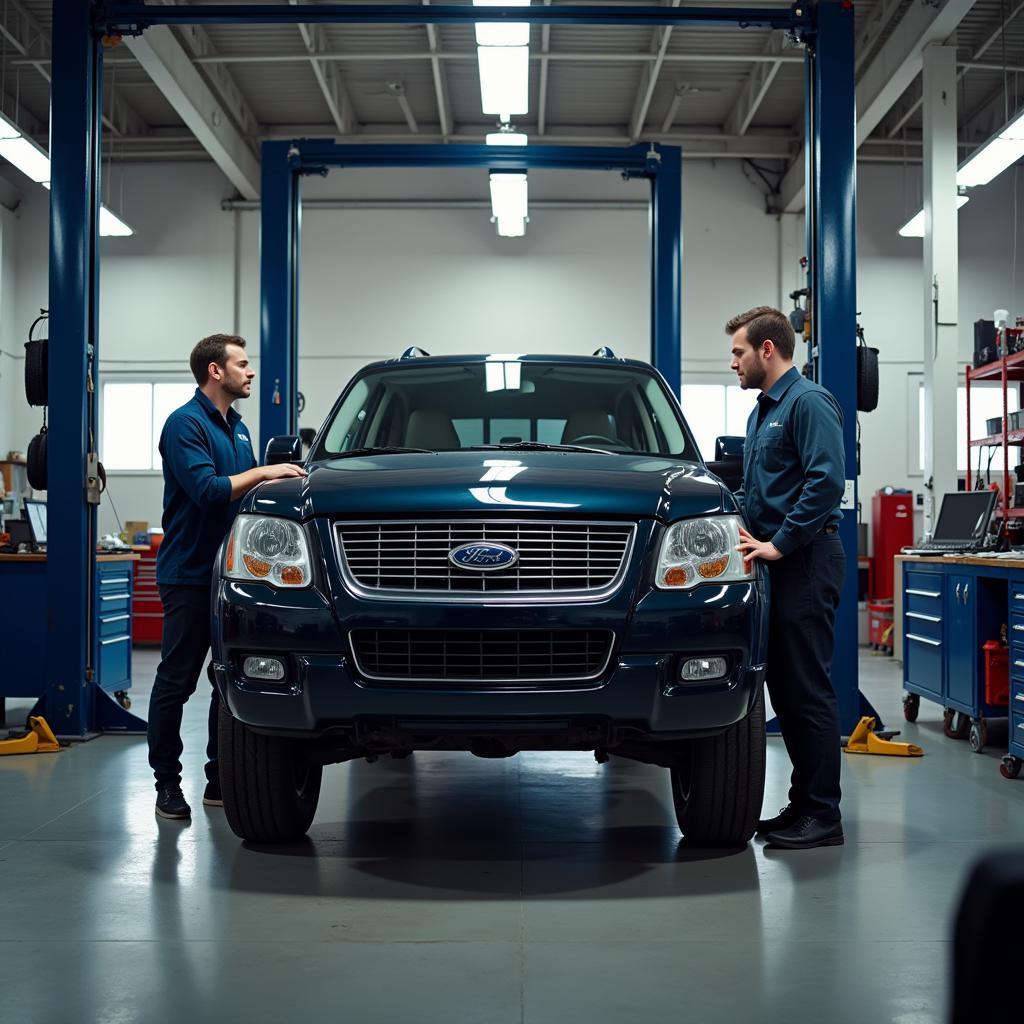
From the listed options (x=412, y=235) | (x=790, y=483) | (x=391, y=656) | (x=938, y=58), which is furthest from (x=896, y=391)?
(x=391, y=656)

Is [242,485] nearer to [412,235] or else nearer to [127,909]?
[127,909]

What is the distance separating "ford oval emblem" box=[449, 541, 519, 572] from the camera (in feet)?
10.2

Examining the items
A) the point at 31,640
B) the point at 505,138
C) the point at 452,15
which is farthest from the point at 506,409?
the point at 505,138

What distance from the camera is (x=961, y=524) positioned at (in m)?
6.93

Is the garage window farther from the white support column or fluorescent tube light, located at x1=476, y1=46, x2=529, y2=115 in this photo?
the white support column

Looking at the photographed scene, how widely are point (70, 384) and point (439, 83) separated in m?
8.70

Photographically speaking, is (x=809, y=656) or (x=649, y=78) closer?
(x=809, y=656)

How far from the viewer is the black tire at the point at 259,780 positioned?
3.48 meters

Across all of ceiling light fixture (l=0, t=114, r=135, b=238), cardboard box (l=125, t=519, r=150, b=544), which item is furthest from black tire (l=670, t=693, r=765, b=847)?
cardboard box (l=125, t=519, r=150, b=544)

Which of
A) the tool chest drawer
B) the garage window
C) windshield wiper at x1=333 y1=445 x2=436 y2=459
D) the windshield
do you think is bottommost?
the tool chest drawer

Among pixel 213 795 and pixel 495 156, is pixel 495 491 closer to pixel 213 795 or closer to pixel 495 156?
pixel 213 795

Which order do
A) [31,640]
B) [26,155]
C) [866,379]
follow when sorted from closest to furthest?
[866,379] < [31,640] < [26,155]

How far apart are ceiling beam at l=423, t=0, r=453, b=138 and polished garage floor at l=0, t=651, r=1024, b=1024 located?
8898 mm

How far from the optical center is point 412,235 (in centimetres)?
1578
